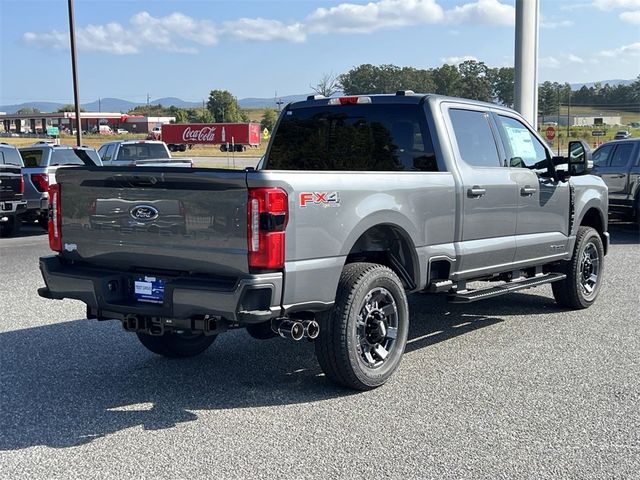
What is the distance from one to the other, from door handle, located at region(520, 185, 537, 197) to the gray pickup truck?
0.02m

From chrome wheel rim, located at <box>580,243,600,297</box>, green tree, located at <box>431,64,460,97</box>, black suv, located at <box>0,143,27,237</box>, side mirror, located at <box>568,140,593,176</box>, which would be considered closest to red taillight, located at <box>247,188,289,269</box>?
side mirror, located at <box>568,140,593,176</box>

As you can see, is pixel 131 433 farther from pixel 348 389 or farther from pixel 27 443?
pixel 348 389

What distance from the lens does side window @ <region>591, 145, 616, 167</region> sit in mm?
15789

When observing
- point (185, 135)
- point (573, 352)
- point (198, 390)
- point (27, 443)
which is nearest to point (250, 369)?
point (198, 390)

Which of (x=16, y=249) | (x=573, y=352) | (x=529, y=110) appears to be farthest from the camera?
(x=529, y=110)

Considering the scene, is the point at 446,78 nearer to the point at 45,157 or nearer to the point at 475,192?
the point at 45,157

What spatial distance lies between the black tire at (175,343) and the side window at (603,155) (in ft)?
Answer: 38.0

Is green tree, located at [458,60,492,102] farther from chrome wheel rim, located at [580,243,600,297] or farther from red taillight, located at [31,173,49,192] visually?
chrome wheel rim, located at [580,243,600,297]

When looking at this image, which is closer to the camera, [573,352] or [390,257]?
[390,257]

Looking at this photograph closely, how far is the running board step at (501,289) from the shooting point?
6477 mm

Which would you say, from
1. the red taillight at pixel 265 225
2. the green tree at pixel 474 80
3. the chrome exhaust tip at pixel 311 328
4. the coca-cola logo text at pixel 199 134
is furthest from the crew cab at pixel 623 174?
the coca-cola logo text at pixel 199 134

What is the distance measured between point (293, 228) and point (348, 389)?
1.36m

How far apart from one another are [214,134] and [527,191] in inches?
2634

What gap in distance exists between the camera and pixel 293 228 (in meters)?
4.80
